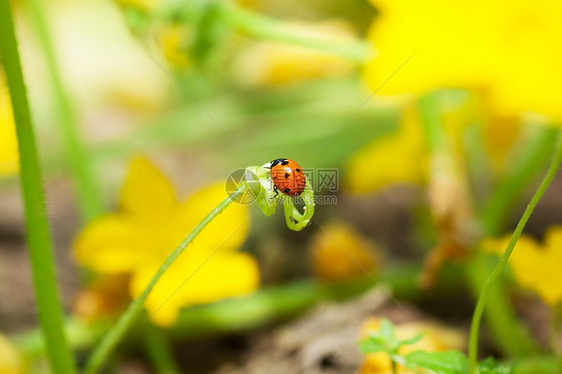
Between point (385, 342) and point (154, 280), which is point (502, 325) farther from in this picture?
point (154, 280)

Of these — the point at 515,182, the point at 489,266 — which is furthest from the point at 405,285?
the point at 515,182

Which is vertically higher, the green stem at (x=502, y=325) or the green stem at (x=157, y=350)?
the green stem at (x=157, y=350)

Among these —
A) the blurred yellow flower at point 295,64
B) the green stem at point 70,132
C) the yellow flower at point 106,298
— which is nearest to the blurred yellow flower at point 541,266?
the yellow flower at point 106,298

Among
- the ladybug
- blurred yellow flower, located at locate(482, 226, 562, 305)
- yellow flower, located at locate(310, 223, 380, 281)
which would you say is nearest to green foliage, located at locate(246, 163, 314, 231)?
the ladybug

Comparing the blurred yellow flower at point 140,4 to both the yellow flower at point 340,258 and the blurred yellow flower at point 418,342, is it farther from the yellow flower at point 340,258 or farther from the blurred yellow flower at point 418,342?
the blurred yellow flower at point 418,342

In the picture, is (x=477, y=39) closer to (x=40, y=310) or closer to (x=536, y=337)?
(x=536, y=337)

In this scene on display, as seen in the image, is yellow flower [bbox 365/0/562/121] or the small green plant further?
yellow flower [bbox 365/0/562/121]

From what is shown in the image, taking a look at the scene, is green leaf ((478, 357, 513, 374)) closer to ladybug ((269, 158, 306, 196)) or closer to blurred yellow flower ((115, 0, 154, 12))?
ladybug ((269, 158, 306, 196))
